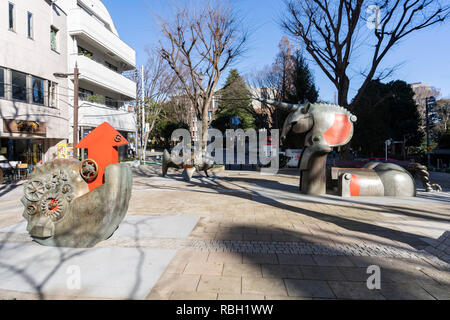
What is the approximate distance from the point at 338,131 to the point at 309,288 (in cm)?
782

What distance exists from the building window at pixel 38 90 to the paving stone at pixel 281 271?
58.7 ft

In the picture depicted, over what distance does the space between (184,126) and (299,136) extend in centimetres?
3016

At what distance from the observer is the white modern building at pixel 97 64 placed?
18984 mm

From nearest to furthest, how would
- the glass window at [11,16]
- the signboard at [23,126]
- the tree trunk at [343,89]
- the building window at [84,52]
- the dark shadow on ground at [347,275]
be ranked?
1. the dark shadow on ground at [347,275]
2. the signboard at [23,126]
3. the glass window at [11,16]
4. the tree trunk at [343,89]
5. the building window at [84,52]

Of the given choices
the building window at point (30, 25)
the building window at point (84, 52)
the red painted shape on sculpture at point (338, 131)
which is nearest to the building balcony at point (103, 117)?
the building window at point (84, 52)

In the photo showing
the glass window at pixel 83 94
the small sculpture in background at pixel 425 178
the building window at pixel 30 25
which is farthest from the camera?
the glass window at pixel 83 94

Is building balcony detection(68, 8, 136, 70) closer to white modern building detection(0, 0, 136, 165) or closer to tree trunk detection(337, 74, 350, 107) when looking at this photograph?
white modern building detection(0, 0, 136, 165)

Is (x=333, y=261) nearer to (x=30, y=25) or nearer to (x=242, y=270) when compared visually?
(x=242, y=270)

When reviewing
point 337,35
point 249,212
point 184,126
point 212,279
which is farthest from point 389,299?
point 184,126

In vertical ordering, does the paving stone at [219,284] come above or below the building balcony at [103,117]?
below

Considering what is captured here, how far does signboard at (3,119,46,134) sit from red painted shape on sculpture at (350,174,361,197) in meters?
16.9

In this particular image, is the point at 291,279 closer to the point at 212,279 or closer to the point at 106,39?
the point at 212,279

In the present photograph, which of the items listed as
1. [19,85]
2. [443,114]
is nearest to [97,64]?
[19,85]

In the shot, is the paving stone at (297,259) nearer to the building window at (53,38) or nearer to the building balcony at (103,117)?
the building balcony at (103,117)
